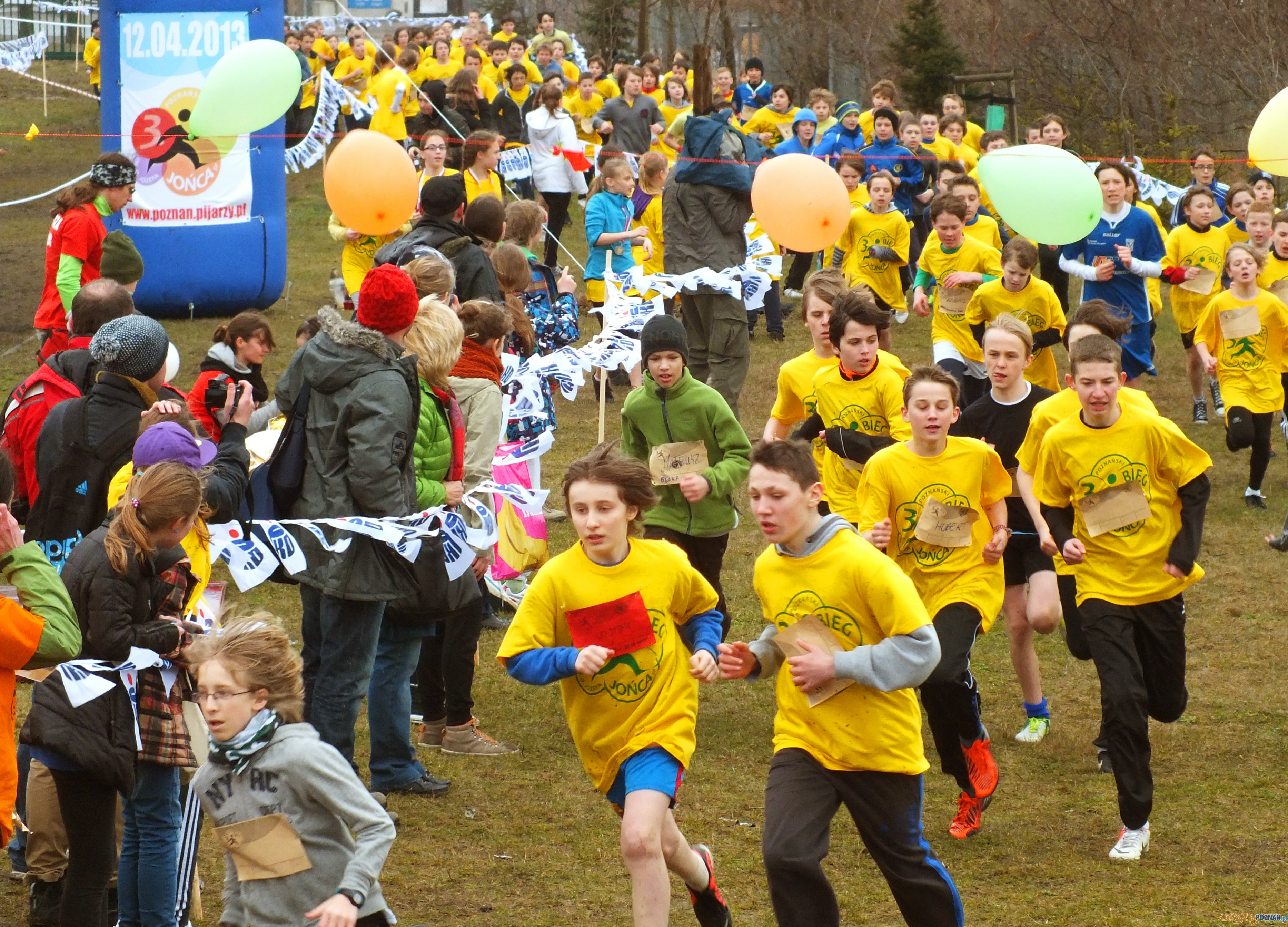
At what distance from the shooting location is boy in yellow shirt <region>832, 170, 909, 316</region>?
1370cm

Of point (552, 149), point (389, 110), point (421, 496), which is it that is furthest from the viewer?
point (389, 110)

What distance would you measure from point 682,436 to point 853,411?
80 centimetres

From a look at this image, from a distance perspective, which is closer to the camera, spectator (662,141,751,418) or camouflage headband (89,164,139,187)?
camouflage headband (89,164,139,187)

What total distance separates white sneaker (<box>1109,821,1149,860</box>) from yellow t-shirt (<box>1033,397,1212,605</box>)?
869mm

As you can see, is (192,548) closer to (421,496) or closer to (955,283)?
(421,496)

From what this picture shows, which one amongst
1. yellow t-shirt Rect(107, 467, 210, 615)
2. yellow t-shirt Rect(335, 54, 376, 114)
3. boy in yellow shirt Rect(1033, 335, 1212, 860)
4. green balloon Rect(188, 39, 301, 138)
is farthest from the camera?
yellow t-shirt Rect(335, 54, 376, 114)

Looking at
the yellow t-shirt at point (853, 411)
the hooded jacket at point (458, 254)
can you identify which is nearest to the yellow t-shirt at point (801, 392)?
the yellow t-shirt at point (853, 411)

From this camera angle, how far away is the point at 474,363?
7.16 metres

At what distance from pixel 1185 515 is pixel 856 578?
197 centimetres

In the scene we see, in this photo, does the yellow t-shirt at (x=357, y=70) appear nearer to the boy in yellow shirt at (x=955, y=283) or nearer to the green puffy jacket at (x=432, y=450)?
the boy in yellow shirt at (x=955, y=283)

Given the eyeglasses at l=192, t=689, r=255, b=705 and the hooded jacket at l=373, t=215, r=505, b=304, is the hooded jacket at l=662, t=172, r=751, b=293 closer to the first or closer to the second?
the hooded jacket at l=373, t=215, r=505, b=304

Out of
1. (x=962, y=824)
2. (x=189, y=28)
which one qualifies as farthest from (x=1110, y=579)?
(x=189, y=28)

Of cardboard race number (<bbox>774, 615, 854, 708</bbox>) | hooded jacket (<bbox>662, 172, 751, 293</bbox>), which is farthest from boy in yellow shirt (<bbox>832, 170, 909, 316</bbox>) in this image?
cardboard race number (<bbox>774, 615, 854, 708</bbox>)

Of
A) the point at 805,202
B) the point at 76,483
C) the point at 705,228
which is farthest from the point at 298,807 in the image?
the point at 705,228
